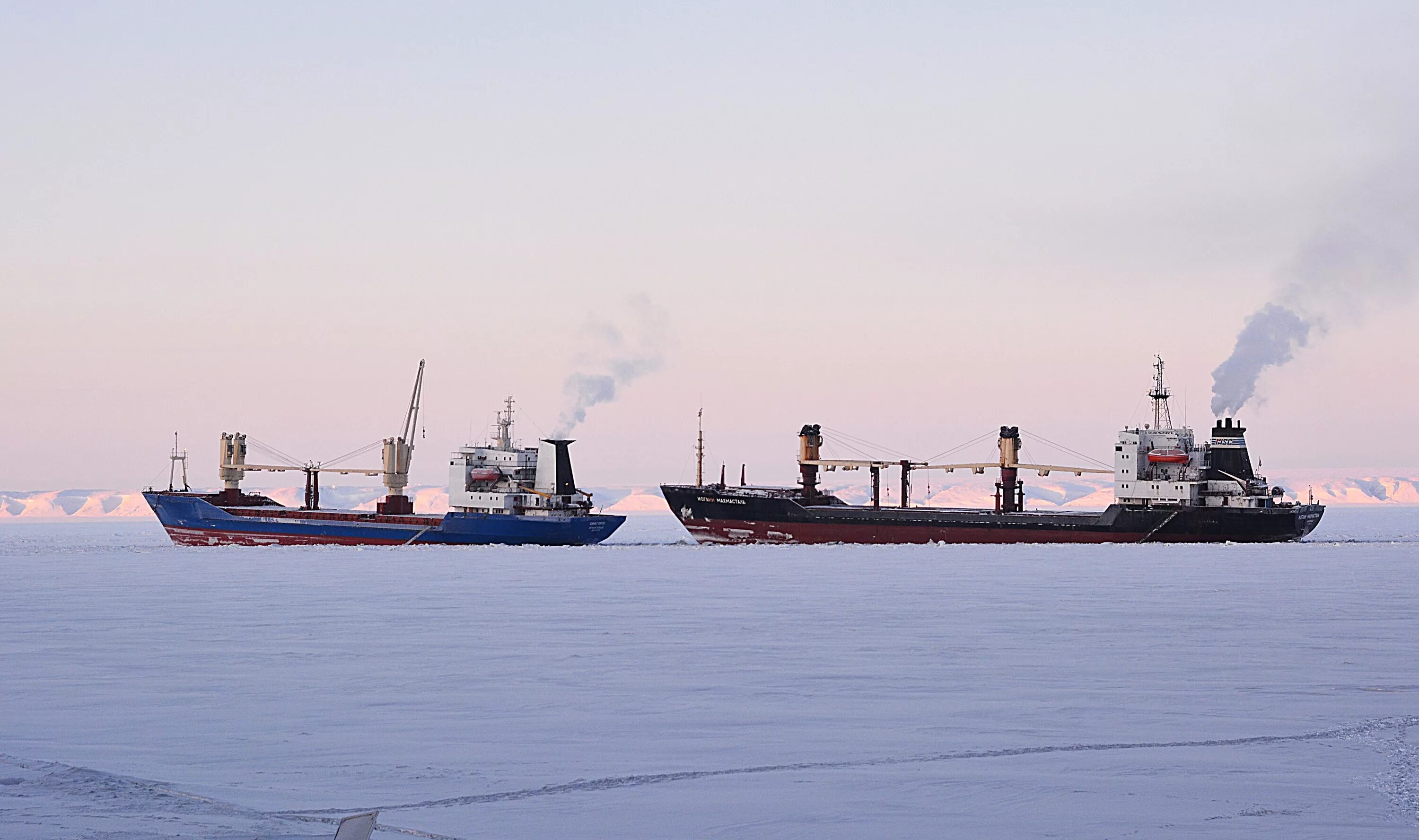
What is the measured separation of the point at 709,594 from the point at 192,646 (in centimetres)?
1785

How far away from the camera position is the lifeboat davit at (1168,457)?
3179 inches

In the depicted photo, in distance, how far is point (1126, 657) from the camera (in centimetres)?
2292

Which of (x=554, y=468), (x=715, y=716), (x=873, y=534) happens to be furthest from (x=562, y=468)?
(x=715, y=716)

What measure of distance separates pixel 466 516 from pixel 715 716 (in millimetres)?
66263

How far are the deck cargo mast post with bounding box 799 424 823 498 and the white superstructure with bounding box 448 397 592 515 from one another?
14920 millimetres

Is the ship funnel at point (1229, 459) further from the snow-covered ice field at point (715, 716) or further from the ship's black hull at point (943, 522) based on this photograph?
the snow-covered ice field at point (715, 716)

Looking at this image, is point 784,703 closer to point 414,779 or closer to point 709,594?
point 414,779

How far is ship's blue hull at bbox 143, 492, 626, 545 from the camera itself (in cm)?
8125

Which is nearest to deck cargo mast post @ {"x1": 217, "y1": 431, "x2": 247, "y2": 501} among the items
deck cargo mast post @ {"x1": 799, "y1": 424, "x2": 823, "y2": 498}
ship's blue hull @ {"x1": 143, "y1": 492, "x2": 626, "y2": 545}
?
ship's blue hull @ {"x1": 143, "y1": 492, "x2": 626, "y2": 545}

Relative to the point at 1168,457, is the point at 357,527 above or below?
below

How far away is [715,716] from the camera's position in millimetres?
16828

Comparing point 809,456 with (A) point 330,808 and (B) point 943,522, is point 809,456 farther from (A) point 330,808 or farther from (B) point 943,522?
(A) point 330,808

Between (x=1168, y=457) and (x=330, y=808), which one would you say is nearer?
(x=330, y=808)

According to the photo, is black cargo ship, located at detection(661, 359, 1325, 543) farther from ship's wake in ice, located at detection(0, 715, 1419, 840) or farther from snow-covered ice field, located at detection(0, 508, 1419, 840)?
ship's wake in ice, located at detection(0, 715, 1419, 840)
